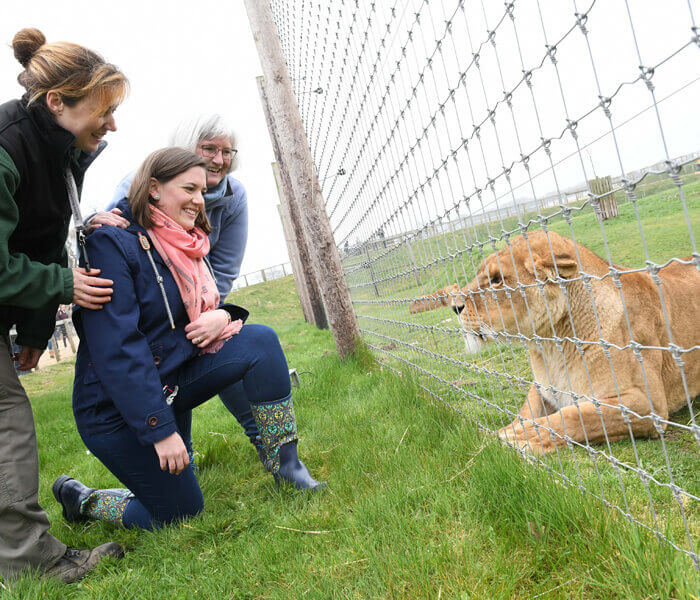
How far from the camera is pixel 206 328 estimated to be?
2.58 metres

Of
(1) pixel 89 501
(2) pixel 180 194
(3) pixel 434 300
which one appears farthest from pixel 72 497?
(3) pixel 434 300

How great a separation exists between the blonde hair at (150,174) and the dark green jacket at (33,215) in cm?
24

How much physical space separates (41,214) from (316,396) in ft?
8.98

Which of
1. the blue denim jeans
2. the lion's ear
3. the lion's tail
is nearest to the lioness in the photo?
the lion's ear

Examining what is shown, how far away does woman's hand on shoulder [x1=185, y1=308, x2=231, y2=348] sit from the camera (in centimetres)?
256

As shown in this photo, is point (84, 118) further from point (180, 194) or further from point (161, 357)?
point (161, 357)

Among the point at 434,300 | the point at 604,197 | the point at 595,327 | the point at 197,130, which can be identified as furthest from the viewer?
the point at 434,300

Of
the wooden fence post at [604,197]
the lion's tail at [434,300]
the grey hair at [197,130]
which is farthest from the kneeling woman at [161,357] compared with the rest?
the wooden fence post at [604,197]

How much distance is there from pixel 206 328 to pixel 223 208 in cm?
119

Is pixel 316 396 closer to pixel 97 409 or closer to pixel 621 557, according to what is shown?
pixel 97 409

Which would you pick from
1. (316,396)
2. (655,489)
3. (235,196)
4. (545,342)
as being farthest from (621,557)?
(316,396)

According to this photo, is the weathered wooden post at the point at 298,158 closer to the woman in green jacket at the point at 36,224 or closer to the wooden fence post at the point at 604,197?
the woman in green jacket at the point at 36,224

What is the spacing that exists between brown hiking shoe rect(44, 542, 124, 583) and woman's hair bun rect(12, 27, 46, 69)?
206cm

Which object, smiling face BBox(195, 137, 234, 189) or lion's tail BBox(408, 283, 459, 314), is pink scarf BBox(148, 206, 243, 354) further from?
lion's tail BBox(408, 283, 459, 314)
